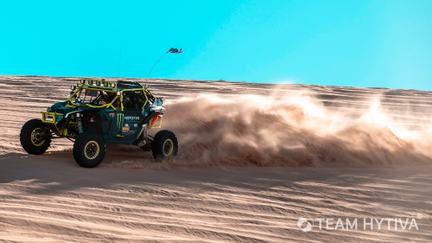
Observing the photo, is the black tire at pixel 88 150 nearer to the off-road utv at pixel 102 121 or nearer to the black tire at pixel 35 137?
the off-road utv at pixel 102 121

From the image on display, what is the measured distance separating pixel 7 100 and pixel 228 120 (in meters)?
12.8

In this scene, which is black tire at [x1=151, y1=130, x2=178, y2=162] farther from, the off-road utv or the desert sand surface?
the desert sand surface

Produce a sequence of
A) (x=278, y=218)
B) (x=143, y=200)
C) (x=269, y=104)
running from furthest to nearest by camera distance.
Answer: (x=269, y=104)
(x=143, y=200)
(x=278, y=218)

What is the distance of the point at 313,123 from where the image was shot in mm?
13031

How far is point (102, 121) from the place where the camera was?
10.5 meters

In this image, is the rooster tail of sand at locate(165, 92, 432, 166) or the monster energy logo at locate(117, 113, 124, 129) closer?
the monster energy logo at locate(117, 113, 124, 129)

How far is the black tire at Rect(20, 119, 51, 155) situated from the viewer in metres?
10.8

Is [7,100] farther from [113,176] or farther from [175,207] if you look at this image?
[175,207]

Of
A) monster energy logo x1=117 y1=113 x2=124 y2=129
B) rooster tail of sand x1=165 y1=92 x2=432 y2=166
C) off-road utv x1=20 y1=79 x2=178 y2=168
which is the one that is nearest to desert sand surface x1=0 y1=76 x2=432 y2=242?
rooster tail of sand x1=165 y1=92 x2=432 y2=166

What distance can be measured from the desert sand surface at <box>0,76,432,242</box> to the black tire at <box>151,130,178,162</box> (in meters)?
0.23

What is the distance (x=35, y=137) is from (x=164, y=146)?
7.68 feet

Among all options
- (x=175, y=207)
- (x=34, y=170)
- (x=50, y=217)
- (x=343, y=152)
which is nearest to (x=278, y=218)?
(x=175, y=207)

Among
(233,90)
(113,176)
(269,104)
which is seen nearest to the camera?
(113,176)

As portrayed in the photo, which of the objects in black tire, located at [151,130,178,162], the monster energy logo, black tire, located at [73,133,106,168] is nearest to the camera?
black tire, located at [73,133,106,168]
